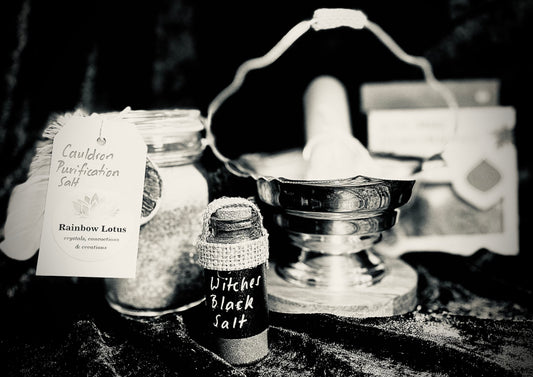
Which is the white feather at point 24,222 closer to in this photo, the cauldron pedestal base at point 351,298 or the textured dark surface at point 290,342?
the textured dark surface at point 290,342

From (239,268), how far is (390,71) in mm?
586

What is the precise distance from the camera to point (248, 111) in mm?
876

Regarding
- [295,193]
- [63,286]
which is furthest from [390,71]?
[63,286]

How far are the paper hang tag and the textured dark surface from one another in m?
0.09

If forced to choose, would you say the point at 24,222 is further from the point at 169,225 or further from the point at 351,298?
the point at 351,298

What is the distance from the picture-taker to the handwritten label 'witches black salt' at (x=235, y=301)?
0.48m

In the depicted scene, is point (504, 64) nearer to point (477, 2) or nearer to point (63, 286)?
point (477, 2)

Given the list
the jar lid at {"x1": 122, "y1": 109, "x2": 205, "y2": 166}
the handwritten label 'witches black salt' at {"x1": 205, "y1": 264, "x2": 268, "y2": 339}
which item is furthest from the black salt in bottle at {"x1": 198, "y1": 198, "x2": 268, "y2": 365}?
the jar lid at {"x1": 122, "y1": 109, "x2": 205, "y2": 166}

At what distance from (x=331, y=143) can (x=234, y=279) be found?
0.30m

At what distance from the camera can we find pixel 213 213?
0.49m

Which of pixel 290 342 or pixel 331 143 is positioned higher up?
pixel 331 143

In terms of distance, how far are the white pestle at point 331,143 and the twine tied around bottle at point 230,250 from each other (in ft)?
0.60

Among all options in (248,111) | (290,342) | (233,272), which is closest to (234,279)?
(233,272)

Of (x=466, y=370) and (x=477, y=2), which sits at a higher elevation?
(x=477, y=2)
